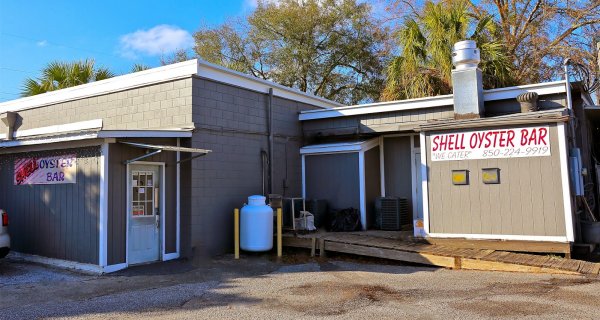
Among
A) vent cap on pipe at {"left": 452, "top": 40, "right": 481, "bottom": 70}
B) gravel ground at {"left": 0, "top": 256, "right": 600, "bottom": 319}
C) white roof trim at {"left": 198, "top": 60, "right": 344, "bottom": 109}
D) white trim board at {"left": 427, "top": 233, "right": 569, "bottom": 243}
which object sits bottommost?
gravel ground at {"left": 0, "top": 256, "right": 600, "bottom": 319}

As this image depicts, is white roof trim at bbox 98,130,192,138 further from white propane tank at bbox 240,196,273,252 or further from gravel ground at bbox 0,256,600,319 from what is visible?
gravel ground at bbox 0,256,600,319

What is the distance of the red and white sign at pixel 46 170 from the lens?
28.7ft

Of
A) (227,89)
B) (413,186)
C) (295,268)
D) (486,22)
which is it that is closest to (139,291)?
(295,268)

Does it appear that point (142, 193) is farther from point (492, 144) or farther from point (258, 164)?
→ point (492, 144)

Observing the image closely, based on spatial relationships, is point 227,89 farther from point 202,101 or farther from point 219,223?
point 219,223

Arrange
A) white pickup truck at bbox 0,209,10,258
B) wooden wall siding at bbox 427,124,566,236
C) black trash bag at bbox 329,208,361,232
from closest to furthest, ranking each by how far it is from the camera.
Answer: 1. white pickup truck at bbox 0,209,10,258
2. wooden wall siding at bbox 427,124,566,236
3. black trash bag at bbox 329,208,361,232

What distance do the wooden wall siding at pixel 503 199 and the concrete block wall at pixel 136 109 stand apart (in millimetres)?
5083

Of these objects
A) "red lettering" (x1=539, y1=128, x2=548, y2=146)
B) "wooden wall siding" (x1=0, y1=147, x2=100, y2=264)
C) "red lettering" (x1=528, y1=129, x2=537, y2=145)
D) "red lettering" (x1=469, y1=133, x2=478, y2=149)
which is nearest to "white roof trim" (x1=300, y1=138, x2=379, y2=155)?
"red lettering" (x1=469, y1=133, x2=478, y2=149)

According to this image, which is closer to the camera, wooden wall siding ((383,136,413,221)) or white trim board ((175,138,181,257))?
white trim board ((175,138,181,257))

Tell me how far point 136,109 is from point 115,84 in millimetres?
970

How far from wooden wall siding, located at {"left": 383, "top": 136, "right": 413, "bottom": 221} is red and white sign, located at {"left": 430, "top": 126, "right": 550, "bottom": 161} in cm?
245

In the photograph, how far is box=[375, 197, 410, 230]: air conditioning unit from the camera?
10828mm

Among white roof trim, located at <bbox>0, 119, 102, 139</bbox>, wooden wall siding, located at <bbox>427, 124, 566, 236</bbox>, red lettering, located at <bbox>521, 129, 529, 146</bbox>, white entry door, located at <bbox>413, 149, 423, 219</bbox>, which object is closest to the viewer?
wooden wall siding, located at <bbox>427, 124, 566, 236</bbox>

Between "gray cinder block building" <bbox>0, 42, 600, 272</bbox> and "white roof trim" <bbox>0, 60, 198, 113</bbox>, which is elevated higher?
"white roof trim" <bbox>0, 60, 198, 113</bbox>
